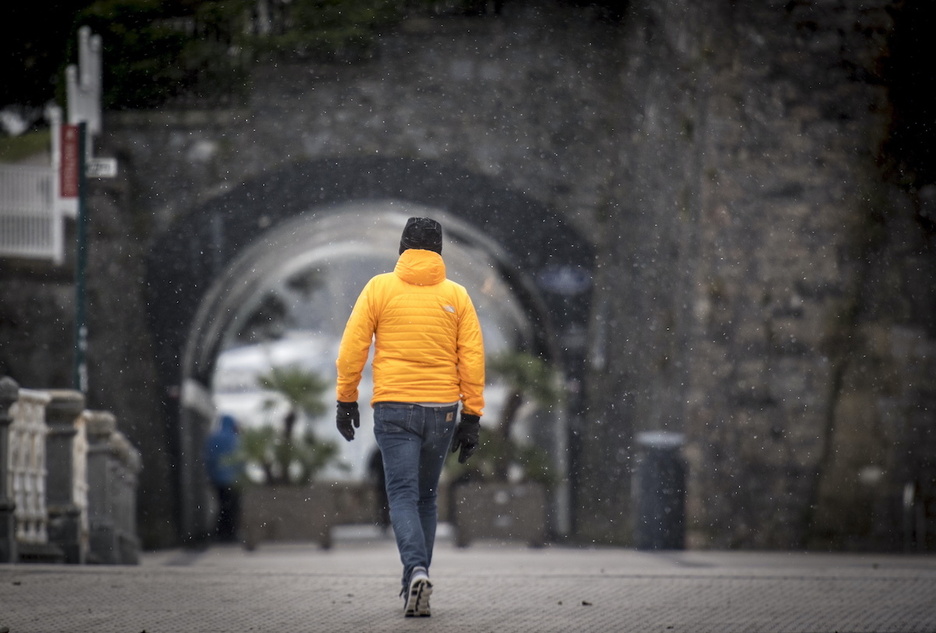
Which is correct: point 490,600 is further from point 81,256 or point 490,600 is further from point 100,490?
point 81,256

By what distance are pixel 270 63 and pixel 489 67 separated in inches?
88.5

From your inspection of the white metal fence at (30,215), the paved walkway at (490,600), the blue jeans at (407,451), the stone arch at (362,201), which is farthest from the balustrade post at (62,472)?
the white metal fence at (30,215)

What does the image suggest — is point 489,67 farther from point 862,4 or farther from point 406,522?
point 406,522

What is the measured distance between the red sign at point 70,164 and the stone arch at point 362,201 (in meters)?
3.10

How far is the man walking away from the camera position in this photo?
545 centimetres

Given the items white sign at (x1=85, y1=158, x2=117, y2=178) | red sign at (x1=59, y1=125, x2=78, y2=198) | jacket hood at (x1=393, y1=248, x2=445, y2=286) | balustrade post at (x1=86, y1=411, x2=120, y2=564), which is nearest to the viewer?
jacket hood at (x1=393, y1=248, x2=445, y2=286)

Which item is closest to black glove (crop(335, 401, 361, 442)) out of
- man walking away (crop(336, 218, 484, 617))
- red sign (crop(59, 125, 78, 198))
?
man walking away (crop(336, 218, 484, 617))

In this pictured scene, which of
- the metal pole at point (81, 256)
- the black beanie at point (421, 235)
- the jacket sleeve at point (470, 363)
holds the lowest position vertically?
the jacket sleeve at point (470, 363)

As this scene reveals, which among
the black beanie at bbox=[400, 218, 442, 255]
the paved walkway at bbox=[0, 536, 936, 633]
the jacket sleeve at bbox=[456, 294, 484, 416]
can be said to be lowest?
the paved walkway at bbox=[0, 536, 936, 633]

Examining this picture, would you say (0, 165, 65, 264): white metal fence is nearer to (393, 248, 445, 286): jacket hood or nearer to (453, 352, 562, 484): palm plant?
(453, 352, 562, 484): palm plant

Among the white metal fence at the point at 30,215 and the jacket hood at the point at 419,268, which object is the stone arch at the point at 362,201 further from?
the jacket hood at the point at 419,268

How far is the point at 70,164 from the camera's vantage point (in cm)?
1138

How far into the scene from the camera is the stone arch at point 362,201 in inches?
578

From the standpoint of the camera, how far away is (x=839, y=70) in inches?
460
